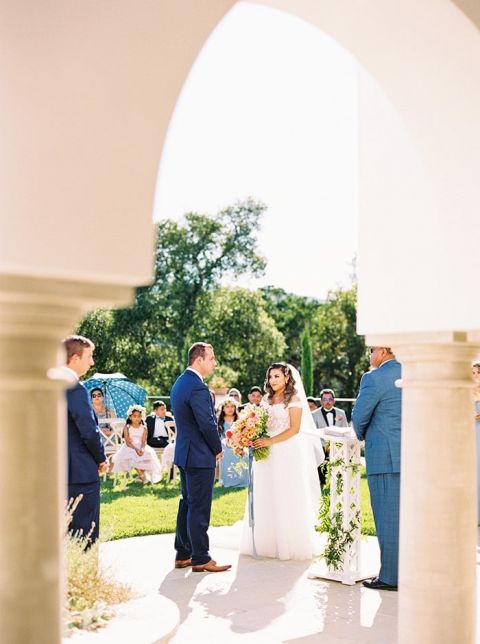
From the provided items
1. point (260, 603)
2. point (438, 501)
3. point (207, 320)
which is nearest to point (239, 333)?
point (207, 320)

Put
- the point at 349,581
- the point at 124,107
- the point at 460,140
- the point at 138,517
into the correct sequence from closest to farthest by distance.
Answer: the point at 124,107 → the point at 460,140 → the point at 349,581 → the point at 138,517

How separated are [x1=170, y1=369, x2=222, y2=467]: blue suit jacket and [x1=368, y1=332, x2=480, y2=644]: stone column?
3508mm

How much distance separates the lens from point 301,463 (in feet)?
28.4

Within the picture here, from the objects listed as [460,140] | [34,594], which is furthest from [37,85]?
[460,140]

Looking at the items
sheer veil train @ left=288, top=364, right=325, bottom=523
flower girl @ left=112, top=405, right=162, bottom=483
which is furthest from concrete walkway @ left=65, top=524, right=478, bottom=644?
flower girl @ left=112, top=405, right=162, bottom=483

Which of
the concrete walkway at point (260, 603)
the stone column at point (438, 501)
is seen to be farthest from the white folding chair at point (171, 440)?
the stone column at point (438, 501)

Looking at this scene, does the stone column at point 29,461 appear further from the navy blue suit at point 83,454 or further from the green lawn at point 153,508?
the green lawn at point 153,508

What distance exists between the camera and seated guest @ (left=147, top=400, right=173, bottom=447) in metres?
15.9

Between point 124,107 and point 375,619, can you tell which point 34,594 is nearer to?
point 124,107

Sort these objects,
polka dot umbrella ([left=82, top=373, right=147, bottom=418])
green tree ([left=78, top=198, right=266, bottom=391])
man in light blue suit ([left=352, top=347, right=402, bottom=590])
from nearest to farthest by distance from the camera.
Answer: man in light blue suit ([left=352, top=347, right=402, bottom=590]) → polka dot umbrella ([left=82, top=373, right=147, bottom=418]) → green tree ([left=78, top=198, right=266, bottom=391])

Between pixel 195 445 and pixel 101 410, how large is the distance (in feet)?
28.4

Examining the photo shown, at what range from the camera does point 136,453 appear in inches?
575

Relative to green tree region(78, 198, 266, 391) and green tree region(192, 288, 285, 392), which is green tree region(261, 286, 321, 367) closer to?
green tree region(192, 288, 285, 392)

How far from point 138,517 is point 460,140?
8196 mm
